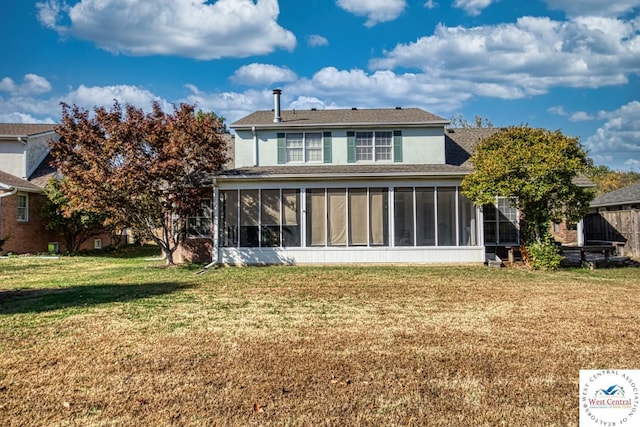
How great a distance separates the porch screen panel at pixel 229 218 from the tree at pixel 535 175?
26.9ft

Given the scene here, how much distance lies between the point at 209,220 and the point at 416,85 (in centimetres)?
2049

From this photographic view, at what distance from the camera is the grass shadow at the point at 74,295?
898cm

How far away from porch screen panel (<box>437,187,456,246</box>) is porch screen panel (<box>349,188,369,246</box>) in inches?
104

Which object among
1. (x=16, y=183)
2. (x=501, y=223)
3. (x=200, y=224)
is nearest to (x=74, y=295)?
(x=200, y=224)

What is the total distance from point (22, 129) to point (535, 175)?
24.3 meters

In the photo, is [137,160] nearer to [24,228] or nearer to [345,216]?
[345,216]

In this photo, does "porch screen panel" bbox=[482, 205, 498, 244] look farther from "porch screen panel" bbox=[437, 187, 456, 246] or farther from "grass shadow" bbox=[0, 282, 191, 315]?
"grass shadow" bbox=[0, 282, 191, 315]

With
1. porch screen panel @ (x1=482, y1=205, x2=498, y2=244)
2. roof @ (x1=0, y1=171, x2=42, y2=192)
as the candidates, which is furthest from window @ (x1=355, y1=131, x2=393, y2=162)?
roof @ (x1=0, y1=171, x2=42, y2=192)

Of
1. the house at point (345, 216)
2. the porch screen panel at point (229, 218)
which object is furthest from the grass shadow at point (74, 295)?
the house at point (345, 216)

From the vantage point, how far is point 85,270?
15453 mm

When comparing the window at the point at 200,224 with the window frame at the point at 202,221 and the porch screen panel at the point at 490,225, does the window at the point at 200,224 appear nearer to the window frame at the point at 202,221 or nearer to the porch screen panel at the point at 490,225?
the window frame at the point at 202,221

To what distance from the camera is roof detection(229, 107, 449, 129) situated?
18.0 m

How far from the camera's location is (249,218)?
16.8m

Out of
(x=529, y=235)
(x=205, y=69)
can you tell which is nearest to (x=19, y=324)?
(x=529, y=235)
